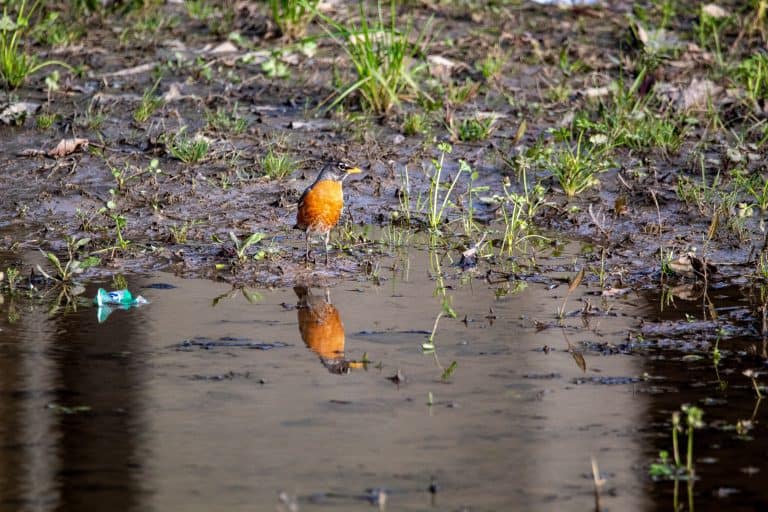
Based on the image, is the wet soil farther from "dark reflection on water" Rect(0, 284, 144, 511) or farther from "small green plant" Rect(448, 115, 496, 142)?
"small green plant" Rect(448, 115, 496, 142)

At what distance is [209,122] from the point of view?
985 centimetres

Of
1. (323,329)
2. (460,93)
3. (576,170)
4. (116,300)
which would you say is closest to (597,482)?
(323,329)

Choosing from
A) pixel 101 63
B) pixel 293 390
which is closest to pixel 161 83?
pixel 101 63

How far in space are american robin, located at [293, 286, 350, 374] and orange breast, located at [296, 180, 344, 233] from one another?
0.64 meters

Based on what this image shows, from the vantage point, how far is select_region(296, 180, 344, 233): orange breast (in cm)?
753

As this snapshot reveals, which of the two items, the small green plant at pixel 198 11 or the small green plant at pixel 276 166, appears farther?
the small green plant at pixel 198 11

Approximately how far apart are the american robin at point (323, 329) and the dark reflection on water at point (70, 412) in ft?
2.74

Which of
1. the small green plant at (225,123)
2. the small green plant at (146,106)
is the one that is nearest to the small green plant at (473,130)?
the small green plant at (225,123)

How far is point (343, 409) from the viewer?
4.93 meters

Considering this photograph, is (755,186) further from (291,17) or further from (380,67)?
(291,17)

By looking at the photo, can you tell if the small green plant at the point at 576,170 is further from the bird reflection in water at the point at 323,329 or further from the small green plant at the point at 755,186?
the bird reflection in water at the point at 323,329

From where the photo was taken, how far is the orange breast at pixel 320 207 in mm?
7527

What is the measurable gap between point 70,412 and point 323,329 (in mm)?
1595

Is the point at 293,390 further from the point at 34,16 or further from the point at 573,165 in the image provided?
the point at 34,16
